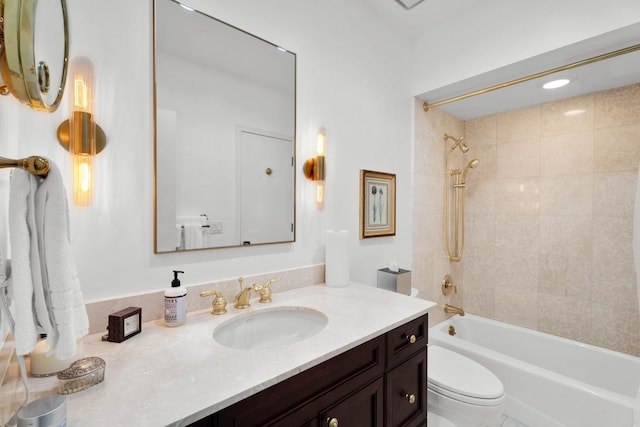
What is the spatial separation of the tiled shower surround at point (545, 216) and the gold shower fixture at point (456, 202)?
0.25 feet

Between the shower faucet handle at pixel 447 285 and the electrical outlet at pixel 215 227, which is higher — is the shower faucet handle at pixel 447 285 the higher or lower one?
the lower one

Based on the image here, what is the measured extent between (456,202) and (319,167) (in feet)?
5.52

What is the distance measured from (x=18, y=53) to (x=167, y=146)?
2.13ft

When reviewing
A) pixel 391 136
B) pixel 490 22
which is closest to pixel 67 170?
pixel 391 136

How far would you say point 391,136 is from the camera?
2.09m

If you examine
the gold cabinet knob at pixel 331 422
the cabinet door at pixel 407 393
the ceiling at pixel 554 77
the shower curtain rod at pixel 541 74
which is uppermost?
the ceiling at pixel 554 77

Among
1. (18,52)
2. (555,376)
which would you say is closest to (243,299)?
(18,52)

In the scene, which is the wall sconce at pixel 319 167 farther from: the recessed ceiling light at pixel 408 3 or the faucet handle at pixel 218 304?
the recessed ceiling light at pixel 408 3

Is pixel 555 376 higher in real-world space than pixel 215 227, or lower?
lower

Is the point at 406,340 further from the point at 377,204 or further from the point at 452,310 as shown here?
the point at 452,310

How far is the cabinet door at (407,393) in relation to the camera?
1.12 m

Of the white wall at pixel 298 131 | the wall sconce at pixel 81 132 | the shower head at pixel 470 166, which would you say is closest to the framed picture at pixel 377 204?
the white wall at pixel 298 131

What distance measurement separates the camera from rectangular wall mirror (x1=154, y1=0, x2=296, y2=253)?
114 centimetres

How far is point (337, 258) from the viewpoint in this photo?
5.12 ft
